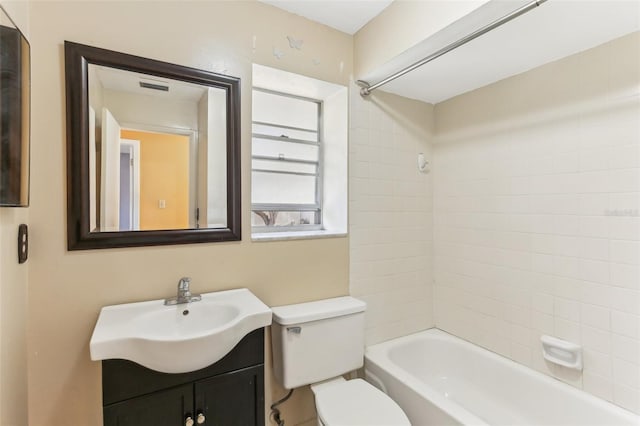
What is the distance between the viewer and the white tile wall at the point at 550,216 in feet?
4.73

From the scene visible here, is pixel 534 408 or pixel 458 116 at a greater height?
pixel 458 116

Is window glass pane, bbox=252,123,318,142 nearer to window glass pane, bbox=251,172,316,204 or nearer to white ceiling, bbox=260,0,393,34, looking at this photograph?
window glass pane, bbox=251,172,316,204

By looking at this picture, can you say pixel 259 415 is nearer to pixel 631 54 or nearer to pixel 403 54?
pixel 403 54

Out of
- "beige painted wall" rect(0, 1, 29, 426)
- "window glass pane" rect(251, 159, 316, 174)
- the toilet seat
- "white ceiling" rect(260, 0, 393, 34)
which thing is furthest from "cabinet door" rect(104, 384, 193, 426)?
"white ceiling" rect(260, 0, 393, 34)

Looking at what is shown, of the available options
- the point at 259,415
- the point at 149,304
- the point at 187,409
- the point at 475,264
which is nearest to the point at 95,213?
the point at 149,304

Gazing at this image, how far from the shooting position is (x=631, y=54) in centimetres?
141

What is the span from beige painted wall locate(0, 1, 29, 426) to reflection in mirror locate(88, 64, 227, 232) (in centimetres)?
25

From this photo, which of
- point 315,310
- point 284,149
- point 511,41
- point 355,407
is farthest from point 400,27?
point 355,407

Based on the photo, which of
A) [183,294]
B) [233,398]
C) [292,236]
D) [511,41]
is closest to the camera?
[233,398]

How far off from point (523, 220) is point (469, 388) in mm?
1091

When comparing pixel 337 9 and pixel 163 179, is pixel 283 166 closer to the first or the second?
pixel 163 179

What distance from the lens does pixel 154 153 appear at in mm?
1424

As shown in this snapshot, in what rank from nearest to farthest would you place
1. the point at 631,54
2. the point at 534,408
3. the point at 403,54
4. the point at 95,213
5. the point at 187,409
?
the point at 187,409
the point at 95,213
the point at 631,54
the point at 403,54
the point at 534,408

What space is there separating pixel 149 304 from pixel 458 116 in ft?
7.09
